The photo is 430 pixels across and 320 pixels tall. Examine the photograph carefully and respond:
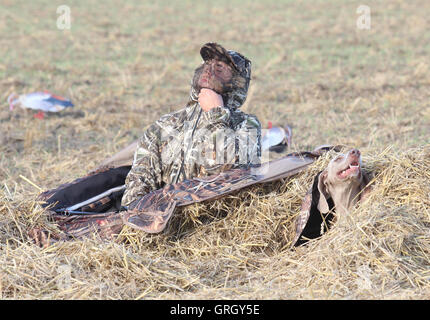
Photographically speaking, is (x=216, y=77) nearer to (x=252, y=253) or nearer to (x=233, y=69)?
(x=233, y=69)

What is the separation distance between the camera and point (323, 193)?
406 cm

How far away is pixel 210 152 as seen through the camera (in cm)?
444

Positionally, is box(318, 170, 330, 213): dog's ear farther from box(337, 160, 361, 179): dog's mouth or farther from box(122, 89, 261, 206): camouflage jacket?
box(122, 89, 261, 206): camouflage jacket

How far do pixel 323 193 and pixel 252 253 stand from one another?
0.55 metres

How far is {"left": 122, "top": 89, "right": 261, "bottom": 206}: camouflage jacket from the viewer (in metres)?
4.41

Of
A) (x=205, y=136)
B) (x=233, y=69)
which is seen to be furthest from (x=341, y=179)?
(x=233, y=69)

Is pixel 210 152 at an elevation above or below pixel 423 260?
above

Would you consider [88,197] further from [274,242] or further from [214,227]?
[274,242]

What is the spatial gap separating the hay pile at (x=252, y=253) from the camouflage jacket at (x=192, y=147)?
32 centimetres

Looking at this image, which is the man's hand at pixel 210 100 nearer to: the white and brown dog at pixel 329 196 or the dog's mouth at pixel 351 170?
the white and brown dog at pixel 329 196

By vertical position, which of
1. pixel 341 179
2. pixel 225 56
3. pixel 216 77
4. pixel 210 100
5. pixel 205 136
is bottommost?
pixel 341 179
